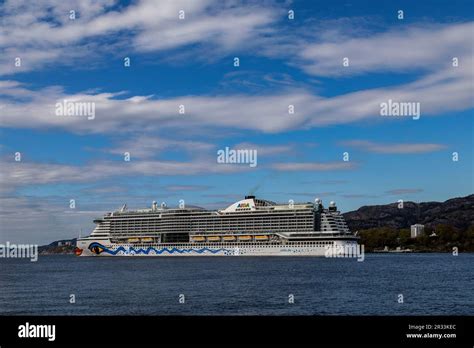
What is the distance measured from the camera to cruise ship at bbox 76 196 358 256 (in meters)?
110

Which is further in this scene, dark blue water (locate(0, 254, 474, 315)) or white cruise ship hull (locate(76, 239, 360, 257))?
white cruise ship hull (locate(76, 239, 360, 257))

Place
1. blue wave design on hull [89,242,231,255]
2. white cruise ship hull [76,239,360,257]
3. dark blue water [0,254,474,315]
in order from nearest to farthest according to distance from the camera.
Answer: dark blue water [0,254,474,315] → white cruise ship hull [76,239,360,257] → blue wave design on hull [89,242,231,255]

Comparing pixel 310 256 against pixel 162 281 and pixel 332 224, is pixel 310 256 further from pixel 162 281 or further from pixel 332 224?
pixel 162 281

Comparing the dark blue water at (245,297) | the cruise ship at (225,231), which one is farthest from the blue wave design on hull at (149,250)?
the dark blue water at (245,297)

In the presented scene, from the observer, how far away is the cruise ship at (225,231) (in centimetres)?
10975

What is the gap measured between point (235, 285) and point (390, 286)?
10.7 meters

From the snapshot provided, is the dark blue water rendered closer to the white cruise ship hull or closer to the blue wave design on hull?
the white cruise ship hull

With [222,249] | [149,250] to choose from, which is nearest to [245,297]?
[222,249]

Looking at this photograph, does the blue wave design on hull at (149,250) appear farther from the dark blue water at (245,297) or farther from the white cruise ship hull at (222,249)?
the dark blue water at (245,297)

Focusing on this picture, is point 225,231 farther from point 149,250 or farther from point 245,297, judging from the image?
point 245,297

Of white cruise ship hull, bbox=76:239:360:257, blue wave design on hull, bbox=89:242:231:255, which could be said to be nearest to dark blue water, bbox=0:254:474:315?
white cruise ship hull, bbox=76:239:360:257

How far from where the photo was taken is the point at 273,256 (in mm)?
108062
